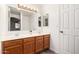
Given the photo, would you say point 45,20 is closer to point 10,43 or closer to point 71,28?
point 71,28

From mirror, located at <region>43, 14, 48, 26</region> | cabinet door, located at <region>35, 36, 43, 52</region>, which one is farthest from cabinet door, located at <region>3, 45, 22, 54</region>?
mirror, located at <region>43, 14, 48, 26</region>

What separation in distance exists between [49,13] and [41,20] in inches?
15.6

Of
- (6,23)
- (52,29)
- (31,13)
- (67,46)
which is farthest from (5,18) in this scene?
(67,46)

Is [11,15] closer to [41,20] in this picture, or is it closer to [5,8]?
[5,8]

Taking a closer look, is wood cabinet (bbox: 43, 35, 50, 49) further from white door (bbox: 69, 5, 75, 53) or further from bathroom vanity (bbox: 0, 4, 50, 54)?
white door (bbox: 69, 5, 75, 53)

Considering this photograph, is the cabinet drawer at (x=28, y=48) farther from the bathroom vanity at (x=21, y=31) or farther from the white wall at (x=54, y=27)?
the white wall at (x=54, y=27)

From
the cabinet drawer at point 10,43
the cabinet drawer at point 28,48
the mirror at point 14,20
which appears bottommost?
the cabinet drawer at point 28,48

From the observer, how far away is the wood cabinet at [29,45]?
7.00ft

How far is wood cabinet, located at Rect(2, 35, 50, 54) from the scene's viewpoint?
1.75m

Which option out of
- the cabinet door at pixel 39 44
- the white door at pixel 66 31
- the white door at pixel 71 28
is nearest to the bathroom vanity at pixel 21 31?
the cabinet door at pixel 39 44

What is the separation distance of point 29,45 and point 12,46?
0.49 metres

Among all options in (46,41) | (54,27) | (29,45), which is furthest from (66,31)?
(29,45)

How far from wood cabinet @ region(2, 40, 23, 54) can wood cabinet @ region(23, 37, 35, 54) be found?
0.14m

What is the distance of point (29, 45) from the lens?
2244 millimetres
